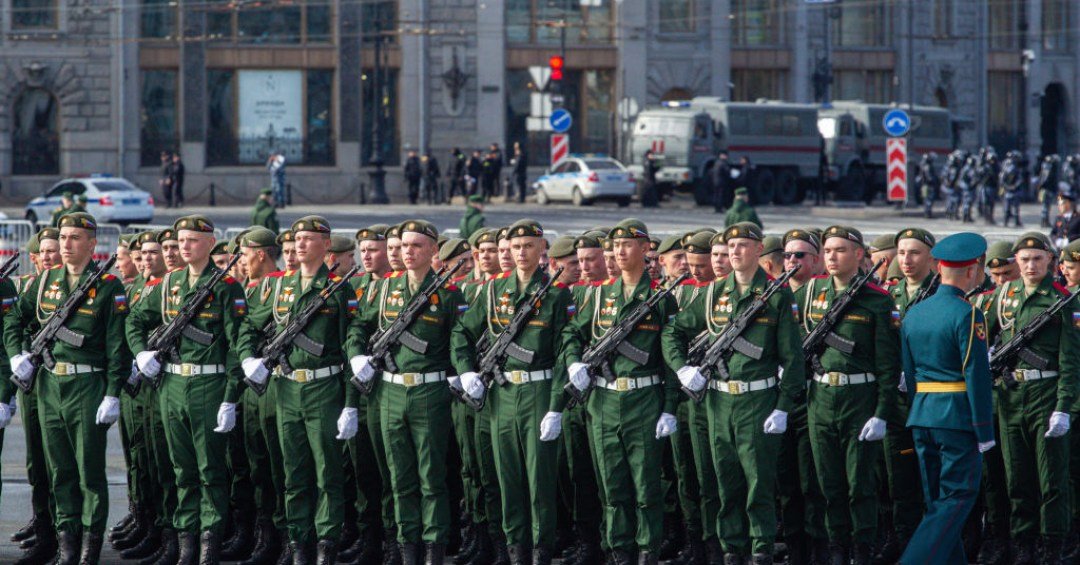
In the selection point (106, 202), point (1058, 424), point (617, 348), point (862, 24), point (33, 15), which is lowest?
point (1058, 424)

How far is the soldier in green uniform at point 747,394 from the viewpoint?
9.53 meters

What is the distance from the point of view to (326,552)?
10016mm

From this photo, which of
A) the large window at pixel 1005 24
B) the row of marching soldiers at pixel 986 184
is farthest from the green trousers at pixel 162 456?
the large window at pixel 1005 24

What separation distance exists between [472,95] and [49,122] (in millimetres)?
11254

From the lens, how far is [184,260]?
10.8 metres

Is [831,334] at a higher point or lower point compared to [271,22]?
lower

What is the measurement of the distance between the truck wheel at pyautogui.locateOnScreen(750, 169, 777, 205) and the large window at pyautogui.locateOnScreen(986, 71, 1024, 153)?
48.9ft

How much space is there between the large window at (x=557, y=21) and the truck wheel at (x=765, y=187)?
7.36 metres

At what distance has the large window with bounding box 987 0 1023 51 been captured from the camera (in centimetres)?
5847

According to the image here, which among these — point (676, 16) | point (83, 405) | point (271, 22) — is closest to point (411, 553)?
point (83, 405)

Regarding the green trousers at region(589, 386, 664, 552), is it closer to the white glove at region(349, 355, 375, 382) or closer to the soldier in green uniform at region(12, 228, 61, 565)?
the white glove at region(349, 355, 375, 382)

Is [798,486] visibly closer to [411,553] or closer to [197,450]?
[411,553]

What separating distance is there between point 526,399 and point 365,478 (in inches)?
49.4

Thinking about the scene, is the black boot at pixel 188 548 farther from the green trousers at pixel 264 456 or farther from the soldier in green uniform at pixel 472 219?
the soldier in green uniform at pixel 472 219
